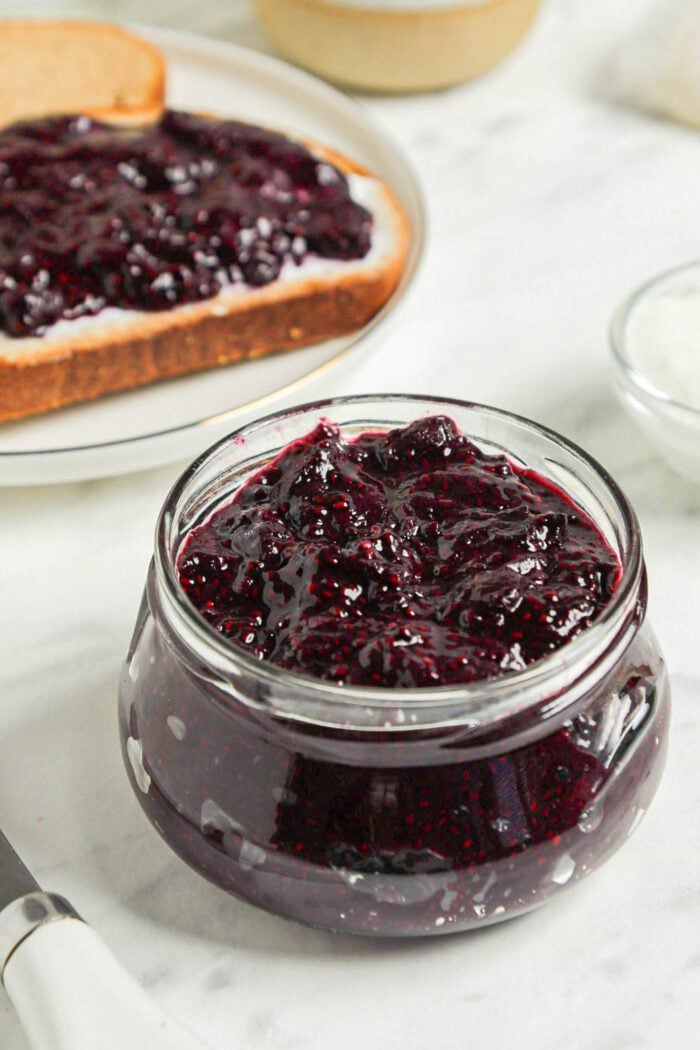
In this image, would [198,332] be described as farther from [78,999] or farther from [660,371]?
[78,999]

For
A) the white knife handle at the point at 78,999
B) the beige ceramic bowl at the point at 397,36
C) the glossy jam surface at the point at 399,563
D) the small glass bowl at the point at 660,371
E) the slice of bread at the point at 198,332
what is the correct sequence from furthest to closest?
the beige ceramic bowl at the point at 397,36 → the slice of bread at the point at 198,332 → the small glass bowl at the point at 660,371 → the glossy jam surface at the point at 399,563 → the white knife handle at the point at 78,999

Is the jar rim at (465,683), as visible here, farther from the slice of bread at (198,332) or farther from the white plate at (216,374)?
the slice of bread at (198,332)

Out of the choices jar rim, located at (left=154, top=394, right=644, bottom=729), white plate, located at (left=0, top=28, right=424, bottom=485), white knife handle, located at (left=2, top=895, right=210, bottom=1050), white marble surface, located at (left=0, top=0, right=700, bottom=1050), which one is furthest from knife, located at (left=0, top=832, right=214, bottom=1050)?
white plate, located at (left=0, top=28, right=424, bottom=485)

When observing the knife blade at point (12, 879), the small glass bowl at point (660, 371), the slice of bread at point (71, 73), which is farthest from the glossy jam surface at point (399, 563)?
the slice of bread at point (71, 73)

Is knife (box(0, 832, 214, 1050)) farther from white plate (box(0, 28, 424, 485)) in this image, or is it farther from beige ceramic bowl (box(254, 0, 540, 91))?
beige ceramic bowl (box(254, 0, 540, 91))

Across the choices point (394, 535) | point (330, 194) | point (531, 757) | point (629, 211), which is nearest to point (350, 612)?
point (394, 535)
